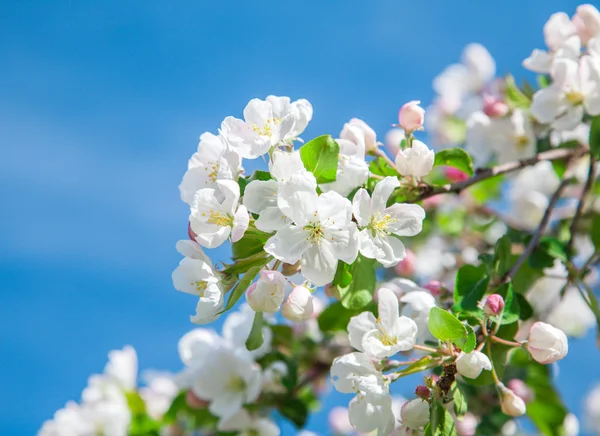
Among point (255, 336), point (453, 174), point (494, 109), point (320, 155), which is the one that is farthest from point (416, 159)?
point (453, 174)

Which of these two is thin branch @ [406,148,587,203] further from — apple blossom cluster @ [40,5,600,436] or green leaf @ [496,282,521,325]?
green leaf @ [496,282,521,325]

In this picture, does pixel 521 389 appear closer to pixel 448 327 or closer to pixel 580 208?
pixel 580 208

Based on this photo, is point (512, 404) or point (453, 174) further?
point (453, 174)

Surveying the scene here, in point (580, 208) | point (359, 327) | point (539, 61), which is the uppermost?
point (539, 61)

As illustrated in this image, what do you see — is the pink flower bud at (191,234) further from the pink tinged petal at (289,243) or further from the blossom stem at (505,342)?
the blossom stem at (505,342)

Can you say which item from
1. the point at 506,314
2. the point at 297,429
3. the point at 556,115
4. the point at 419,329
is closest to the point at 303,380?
the point at 297,429

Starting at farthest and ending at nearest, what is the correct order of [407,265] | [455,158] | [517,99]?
1. [407,265]
2. [517,99]
3. [455,158]

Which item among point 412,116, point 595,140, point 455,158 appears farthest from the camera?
point 595,140

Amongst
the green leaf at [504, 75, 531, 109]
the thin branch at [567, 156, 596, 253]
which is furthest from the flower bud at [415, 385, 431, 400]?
the green leaf at [504, 75, 531, 109]
